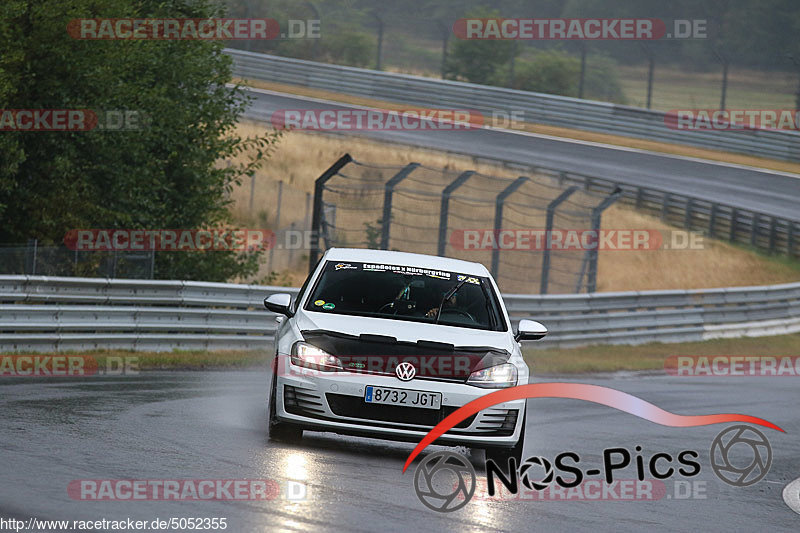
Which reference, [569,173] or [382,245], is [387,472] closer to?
[382,245]

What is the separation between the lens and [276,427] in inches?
338

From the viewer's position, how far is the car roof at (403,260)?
9523 mm

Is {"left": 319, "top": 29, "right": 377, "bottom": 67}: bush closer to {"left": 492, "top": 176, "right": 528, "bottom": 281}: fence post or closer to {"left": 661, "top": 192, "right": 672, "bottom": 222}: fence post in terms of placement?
{"left": 661, "top": 192, "right": 672, "bottom": 222}: fence post

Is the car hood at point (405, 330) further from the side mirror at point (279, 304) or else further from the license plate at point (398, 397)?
the license plate at point (398, 397)

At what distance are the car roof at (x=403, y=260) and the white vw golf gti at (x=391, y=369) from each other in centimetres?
44

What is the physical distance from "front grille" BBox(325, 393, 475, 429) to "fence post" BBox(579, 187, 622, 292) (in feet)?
40.9

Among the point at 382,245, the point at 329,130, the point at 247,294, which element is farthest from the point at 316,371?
the point at 329,130

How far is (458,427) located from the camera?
8.06 m

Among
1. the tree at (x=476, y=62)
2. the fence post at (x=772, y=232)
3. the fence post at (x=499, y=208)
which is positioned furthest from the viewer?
the tree at (x=476, y=62)

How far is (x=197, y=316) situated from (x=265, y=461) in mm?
8264

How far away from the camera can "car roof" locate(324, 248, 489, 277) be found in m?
9.52

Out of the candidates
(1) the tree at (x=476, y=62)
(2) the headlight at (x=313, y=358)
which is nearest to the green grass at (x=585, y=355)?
(2) the headlight at (x=313, y=358)

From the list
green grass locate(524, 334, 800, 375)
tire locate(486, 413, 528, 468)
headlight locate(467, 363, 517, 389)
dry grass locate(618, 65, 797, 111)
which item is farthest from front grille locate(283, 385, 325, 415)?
dry grass locate(618, 65, 797, 111)

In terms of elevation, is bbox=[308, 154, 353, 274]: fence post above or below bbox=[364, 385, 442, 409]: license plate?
above
